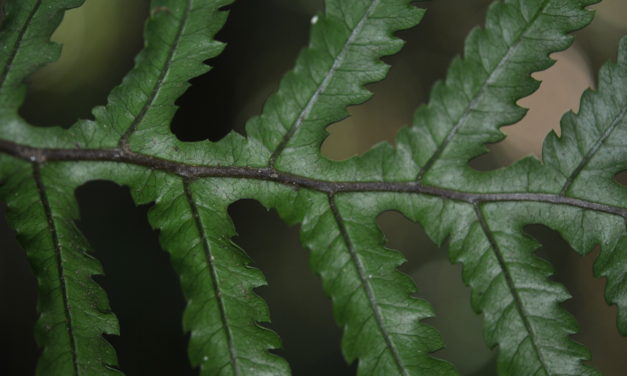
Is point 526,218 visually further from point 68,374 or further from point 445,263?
point 445,263

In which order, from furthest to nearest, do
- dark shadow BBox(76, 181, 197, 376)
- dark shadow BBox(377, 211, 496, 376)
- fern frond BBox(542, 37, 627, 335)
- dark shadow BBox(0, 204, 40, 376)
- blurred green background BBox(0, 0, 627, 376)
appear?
dark shadow BBox(377, 211, 496, 376) → dark shadow BBox(0, 204, 40, 376) → blurred green background BBox(0, 0, 627, 376) → dark shadow BBox(76, 181, 197, 376) → fern frond BBox(542, 37, 627, 335)

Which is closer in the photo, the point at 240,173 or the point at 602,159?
the point at 602,159

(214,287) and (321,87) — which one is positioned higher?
(321,87)

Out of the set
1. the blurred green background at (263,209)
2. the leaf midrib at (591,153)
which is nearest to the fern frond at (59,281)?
the leaf midrib at (591,153)

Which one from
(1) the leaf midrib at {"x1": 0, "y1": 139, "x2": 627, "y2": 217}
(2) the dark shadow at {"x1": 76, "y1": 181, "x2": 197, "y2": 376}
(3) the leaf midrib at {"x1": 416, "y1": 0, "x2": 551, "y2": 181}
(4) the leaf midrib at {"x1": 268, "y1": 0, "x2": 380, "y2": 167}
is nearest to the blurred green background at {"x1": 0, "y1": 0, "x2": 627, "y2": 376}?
(2) the dark shadow at {"x1": 76, "y1": 181, "x2": 197, "y2": 376}

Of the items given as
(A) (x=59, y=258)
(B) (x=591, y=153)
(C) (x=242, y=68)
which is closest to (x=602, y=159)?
(B) (x=591, y=153)

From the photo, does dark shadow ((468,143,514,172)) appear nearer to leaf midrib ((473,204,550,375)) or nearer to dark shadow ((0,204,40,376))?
dark shadow ((0,204,40,376))

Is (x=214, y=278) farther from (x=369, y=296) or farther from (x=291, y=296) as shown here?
(x=291, y=296)
